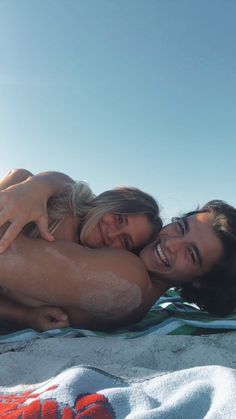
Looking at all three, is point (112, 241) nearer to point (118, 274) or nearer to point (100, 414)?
point (118, 274)

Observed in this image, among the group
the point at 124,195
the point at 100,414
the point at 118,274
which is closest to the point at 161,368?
the point at 118,274

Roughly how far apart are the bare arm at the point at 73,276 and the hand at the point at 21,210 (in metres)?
0.07

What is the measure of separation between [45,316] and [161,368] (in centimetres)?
78

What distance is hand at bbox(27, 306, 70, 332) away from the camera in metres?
2.12

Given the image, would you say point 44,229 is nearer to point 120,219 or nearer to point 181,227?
point 120,219

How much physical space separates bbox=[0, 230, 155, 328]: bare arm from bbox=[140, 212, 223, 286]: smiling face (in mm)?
416

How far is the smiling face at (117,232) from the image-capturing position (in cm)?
241

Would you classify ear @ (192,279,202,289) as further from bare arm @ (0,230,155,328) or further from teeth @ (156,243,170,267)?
bare arm @ (0,230,155,328)

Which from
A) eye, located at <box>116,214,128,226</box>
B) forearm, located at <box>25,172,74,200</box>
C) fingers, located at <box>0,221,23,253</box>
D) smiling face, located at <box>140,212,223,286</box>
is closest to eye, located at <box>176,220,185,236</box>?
smiling face, located at <box>140,212,223,286</box>

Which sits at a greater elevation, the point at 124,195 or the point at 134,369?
the point at 124,195

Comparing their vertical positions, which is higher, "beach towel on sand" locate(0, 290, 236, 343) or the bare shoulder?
the bare shoulder

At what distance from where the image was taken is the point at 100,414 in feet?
3.12

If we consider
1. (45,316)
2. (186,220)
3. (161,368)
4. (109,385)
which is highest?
(186,220)

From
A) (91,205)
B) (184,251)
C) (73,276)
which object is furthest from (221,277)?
(73,276)
